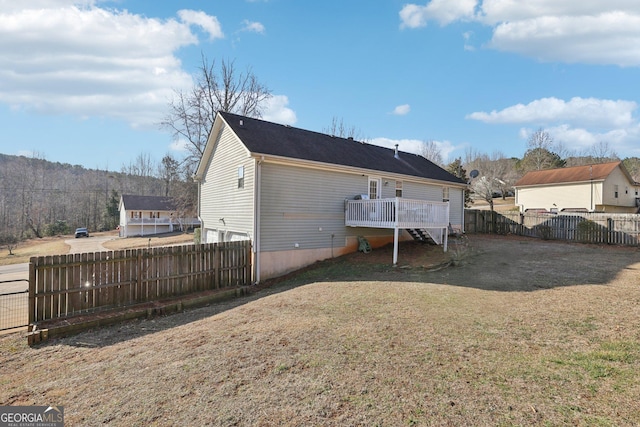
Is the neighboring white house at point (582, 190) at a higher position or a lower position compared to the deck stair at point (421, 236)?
higher

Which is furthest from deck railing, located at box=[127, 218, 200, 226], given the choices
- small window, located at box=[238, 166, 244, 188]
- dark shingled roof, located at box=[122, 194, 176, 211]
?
small window, located at box=[238, 166, 244, 188]

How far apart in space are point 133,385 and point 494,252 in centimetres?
1422

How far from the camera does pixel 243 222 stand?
12406 millimetres

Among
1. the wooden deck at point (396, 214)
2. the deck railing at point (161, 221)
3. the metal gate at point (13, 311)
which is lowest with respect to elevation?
the metal gate at point (13, 311)

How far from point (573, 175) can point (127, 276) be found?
124ft

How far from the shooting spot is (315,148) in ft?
46.8

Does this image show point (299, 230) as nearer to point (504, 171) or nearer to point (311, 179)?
point (311, 179)

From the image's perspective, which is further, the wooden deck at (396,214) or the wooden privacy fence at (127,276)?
the wooden deck at (396,214)

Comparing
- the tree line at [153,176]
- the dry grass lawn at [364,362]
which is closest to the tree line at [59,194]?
the tree line at [153,176]

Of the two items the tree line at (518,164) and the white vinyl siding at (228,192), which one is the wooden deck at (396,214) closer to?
the white vinyl siding at (228,192)

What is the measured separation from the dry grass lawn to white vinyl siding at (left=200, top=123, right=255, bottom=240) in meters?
4.74

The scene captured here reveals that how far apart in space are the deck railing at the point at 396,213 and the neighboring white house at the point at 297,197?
4cm

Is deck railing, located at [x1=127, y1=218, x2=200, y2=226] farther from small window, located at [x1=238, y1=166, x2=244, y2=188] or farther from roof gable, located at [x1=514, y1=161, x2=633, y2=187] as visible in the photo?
roof gable, located at [x1=514, y1=161, x2=633, y2=187]

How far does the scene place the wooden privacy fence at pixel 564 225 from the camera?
15.7m
